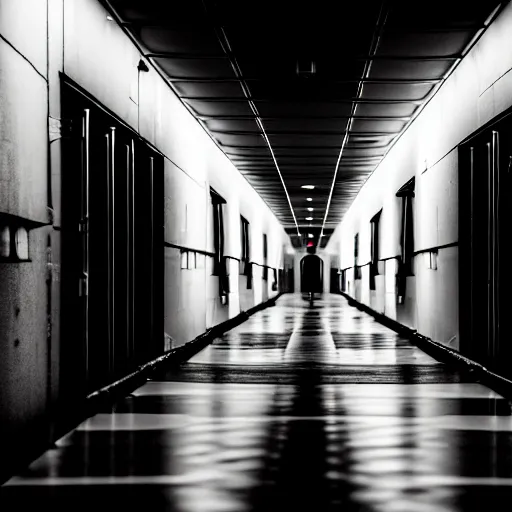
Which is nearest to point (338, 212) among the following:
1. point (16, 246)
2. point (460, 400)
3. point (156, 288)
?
point (156, 288)

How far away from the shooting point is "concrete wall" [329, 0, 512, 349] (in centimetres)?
652

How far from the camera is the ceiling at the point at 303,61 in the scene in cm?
636

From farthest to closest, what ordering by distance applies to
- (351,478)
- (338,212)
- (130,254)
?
(338,212) < (130,254) < (351,478)

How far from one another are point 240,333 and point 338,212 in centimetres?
1488

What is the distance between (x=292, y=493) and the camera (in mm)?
3420

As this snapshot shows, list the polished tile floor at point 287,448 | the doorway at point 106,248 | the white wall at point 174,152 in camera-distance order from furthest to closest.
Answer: the white wall at point 174,152
the doorway at point 106,248
the polished tile floor at point 287,448

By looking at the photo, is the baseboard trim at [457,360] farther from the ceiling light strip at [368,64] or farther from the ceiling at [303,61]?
the ceiling light strip at [368,64]

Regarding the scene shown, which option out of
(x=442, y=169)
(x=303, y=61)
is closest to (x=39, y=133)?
(x=303, y=61)

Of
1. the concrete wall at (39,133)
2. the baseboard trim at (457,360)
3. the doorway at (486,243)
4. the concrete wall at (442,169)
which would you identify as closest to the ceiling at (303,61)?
the concrete wall at (442,169)

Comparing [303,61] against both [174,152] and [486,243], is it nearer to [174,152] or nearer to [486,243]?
[174,152]

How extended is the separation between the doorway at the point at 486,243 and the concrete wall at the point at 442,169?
21 cm

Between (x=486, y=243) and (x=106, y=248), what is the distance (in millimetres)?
3405

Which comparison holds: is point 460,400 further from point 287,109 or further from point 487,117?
point 287,109

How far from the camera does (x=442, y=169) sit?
905 centimetres
